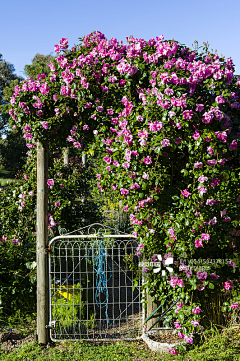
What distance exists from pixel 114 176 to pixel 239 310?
1816mm

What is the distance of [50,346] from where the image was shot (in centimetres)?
337

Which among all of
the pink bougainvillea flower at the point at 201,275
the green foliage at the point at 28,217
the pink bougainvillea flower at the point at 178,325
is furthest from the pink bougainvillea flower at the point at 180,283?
the green foliage at the point at 28,217

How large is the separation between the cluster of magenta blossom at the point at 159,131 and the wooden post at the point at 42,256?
1.00ft

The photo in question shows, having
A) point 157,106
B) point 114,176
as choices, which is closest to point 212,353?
point 114,176

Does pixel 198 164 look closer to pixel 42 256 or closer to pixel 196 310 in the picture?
pixel 196 310

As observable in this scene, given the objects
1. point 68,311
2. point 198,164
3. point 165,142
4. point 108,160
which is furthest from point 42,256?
point 198,164

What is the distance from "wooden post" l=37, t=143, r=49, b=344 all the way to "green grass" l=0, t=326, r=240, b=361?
180 mm

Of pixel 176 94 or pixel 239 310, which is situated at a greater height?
pixel 176 94

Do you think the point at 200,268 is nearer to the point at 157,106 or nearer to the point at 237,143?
the point at 237,143

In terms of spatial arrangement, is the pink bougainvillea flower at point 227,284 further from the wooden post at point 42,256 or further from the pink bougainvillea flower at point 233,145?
the wooden post at point 42,256

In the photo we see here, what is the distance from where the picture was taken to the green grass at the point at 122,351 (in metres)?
2.92

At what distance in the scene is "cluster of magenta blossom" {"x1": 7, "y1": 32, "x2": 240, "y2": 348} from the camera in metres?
3.00

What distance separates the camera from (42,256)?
3.43 m

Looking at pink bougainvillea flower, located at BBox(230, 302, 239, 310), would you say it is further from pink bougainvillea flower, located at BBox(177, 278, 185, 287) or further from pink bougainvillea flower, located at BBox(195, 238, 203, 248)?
pink bougainvillea flower, located at BBox(195, 238, 203, 248)
